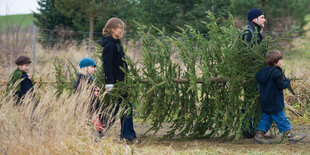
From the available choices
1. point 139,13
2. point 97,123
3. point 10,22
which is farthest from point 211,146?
point 139,13

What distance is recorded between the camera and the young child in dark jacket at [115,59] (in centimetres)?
579

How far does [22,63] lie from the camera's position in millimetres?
6062

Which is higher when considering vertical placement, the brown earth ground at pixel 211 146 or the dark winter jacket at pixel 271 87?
the dark winter jacket at pixel 271 87

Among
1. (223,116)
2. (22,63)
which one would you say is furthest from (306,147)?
(22,63)

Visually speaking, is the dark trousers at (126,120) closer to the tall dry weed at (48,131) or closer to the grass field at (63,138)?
the grass field at (63,138)

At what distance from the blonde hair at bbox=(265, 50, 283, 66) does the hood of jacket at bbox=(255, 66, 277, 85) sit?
0.07m

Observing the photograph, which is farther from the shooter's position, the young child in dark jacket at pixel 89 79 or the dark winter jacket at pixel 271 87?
the young child in dark jacket at pixel 89 79

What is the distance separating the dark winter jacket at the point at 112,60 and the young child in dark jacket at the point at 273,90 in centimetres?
195

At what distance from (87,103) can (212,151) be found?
1.73m

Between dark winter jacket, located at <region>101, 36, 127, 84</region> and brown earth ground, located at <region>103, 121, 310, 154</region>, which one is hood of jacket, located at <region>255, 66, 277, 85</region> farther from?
dark winter jacket, located at <region>101, 36, 127, 84</region>

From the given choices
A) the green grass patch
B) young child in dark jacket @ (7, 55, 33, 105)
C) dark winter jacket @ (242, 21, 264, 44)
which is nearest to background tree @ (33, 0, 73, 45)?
the green grass patch

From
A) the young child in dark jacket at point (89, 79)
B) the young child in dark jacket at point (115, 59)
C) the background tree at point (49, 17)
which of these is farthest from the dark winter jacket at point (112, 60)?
the background tree at point (49, 17)

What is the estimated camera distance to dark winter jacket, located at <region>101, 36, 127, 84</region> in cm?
578

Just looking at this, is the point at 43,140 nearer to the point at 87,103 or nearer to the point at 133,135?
the point at 87,103
